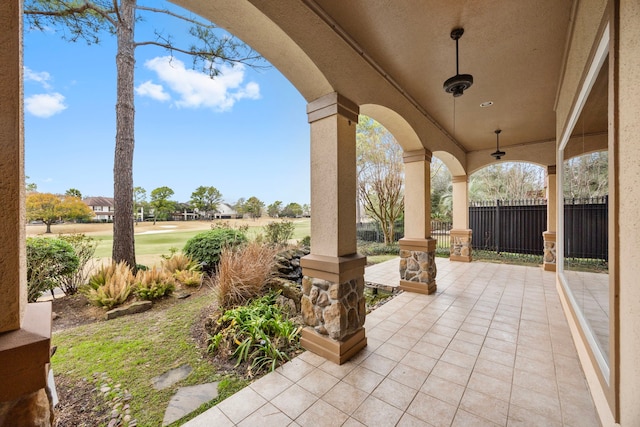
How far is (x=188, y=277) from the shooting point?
16.2 ft

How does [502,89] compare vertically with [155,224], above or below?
above

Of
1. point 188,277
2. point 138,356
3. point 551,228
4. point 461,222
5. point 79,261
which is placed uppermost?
point 461,222

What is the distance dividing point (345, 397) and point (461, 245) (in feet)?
22.6

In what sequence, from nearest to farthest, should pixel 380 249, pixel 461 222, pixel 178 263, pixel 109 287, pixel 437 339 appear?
pixel 437 339
pixel 109 287
pixel 178 263
pixel 461 222
pixel 380 249

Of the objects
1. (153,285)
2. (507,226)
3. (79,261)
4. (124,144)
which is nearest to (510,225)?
(507,226)

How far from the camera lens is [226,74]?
5062 millimetres

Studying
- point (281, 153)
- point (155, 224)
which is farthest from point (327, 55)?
point (281, 153)

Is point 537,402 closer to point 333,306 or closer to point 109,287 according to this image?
point 333,306

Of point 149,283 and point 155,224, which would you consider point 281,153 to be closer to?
point 155,224

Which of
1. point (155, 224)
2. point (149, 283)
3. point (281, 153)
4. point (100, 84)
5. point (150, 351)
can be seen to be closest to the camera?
point (150, 351)

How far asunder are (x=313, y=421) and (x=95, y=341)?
2885 millimetres

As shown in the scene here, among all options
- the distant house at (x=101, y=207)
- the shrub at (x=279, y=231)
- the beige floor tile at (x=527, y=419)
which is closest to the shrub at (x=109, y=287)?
the distant house at (x=101, y=207)

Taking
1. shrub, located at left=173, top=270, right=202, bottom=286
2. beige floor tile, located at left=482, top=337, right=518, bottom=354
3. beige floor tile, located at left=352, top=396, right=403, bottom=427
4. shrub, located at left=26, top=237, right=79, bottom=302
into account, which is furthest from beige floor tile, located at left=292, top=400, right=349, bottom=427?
shrub, located at left=26, top=237, right=79, bottom=302

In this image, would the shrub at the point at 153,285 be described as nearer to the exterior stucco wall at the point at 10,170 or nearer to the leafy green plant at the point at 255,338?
the leafy green plant at the point at 255,338
